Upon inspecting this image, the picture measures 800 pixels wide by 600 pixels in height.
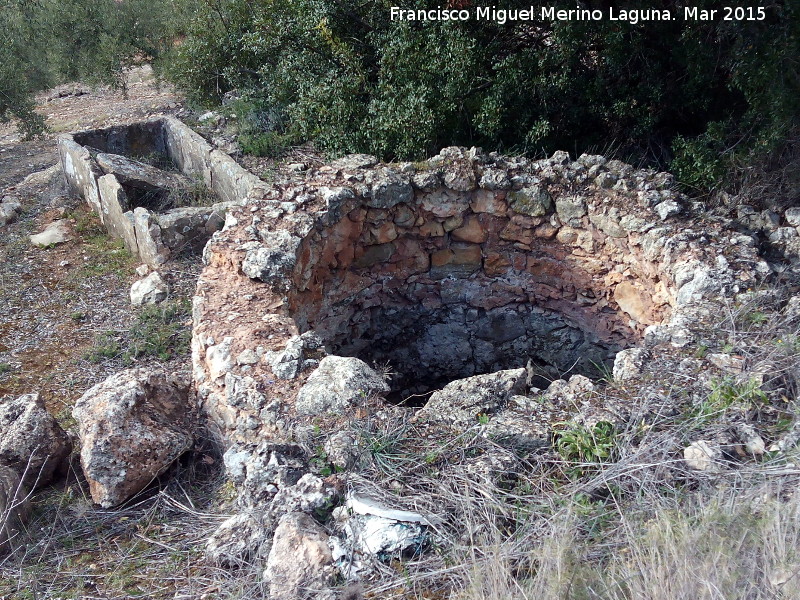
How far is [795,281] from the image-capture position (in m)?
4.13

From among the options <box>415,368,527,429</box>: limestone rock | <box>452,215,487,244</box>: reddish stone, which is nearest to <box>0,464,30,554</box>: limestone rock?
<box>415,368,527,429</box>: limestone rock

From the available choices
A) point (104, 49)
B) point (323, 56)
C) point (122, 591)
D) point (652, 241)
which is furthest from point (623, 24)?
point (104, 49)

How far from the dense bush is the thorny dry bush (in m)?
2.27

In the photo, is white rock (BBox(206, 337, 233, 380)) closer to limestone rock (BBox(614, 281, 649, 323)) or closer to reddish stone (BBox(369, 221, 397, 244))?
reddish stone (BBox(369, 221, 397, 244))

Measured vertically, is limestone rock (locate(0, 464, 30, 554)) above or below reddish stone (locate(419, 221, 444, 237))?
below

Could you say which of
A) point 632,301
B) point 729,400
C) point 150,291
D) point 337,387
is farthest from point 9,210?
point 729,400

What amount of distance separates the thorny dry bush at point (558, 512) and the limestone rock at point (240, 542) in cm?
5

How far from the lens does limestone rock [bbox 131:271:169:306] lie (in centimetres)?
579

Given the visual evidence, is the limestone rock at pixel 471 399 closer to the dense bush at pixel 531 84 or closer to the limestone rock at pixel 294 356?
the limestone rock at pixel 294 356

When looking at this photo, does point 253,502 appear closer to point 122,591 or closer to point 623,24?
point 122,591

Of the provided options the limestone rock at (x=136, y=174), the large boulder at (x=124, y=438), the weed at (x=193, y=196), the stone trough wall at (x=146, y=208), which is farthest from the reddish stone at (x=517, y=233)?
the limestone rock at (x=136, y=174)

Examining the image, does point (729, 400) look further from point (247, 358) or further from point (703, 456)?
point (247, 358)

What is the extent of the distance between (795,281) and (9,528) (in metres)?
4.41

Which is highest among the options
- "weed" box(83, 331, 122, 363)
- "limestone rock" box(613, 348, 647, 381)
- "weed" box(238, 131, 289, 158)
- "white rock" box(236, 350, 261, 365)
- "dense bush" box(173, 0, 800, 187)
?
"dense bush" box(173, 0, 800, 187)
